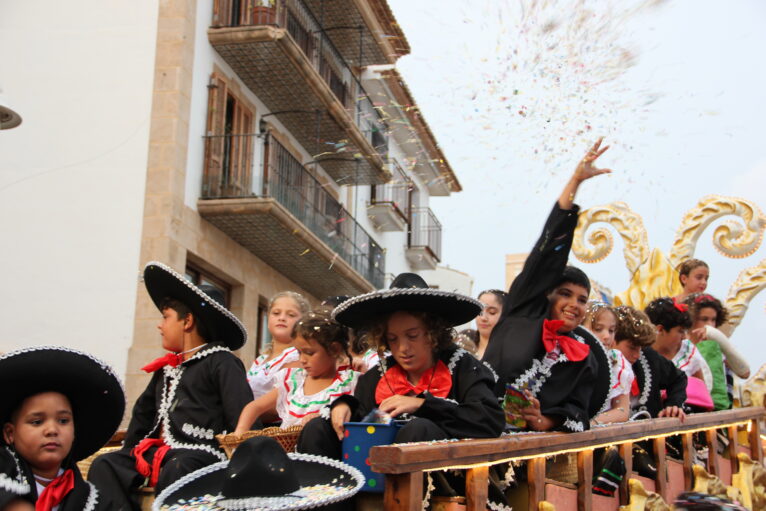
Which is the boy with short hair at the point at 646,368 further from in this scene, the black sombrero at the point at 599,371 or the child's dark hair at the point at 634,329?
the black sombrero at the point at 599,371

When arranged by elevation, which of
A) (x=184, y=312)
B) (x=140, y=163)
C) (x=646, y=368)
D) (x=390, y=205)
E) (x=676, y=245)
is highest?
(x=390, y=205)

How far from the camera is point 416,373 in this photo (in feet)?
15.6

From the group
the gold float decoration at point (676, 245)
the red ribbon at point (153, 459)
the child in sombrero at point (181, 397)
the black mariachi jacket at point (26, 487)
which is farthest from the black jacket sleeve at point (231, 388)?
the gold float decoration at point (676, 245)

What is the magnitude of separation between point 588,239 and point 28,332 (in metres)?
8.36

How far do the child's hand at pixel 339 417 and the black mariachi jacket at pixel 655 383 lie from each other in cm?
326

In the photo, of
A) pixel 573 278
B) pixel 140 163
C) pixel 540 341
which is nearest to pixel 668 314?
pixel 573 278

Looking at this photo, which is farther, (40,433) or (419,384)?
(419,384)

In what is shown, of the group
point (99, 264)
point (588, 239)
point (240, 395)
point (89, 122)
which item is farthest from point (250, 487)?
point (89, 122)

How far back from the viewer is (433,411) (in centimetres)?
440

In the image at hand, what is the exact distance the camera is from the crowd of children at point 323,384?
4129 millimetres

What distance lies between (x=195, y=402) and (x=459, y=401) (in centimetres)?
142

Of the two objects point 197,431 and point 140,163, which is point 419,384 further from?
point 140,163

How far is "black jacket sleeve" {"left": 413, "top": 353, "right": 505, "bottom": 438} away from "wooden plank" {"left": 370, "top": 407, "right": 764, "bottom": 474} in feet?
0.37

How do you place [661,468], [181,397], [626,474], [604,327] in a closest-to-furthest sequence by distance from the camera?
[181,397] → [626,474] → [661,468] → [604,327]
